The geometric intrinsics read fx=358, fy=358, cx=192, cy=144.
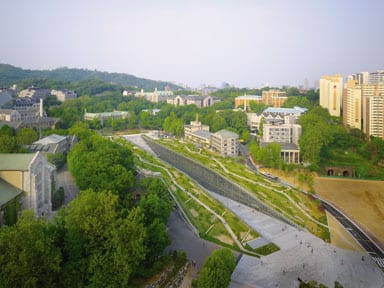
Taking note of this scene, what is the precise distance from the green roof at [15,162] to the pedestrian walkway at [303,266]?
25.6 ft

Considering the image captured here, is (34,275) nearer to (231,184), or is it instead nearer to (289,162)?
(231,184)

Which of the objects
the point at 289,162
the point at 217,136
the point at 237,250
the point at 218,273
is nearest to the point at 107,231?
the point at 218,273

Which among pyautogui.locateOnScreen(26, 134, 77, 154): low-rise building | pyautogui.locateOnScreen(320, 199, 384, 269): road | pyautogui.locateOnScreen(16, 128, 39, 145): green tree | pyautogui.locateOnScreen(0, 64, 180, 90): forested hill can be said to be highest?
pyautogui.locateOnScreen(0, 64, 180, 90): forested hill

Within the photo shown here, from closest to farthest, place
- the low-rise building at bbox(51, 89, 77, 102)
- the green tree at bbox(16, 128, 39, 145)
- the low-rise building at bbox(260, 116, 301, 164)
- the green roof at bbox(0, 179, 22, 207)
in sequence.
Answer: the green roof at bbox(0, 179, 22, 207) < the green tree at bbox(16, 128, 39, 145) < the low-rise building at bbox(260, 116, 301, 164) < the low-rise building at bbox(51, 89, 77, 102)

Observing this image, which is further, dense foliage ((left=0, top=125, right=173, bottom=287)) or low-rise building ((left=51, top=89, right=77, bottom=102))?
low-rise building ((left=51, top=89, right=77, bottom=102))

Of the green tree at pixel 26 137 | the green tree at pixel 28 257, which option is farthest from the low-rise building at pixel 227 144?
the green tree at pixel 28 257

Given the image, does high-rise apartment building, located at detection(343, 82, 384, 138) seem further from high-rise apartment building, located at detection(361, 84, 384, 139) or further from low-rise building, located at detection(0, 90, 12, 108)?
low-rise building, located at detection(0, 90, 12, 108)

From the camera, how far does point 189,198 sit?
54.3 feet

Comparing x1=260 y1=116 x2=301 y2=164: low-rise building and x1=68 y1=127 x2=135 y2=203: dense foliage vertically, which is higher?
x1=260 y1=116 x2=301 y2=164: low-rise building

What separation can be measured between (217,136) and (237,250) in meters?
17.3

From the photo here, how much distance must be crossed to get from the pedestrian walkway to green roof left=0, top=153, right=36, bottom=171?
782 centimetres

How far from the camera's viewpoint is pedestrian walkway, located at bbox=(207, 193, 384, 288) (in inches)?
412

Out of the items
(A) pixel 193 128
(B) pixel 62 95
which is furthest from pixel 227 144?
(B) pixel 62 95

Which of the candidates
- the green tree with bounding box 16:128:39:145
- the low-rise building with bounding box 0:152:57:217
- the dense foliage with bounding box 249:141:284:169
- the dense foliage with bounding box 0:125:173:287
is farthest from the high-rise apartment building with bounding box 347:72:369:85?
the low-rise building with bounding box 0:152:57:217
